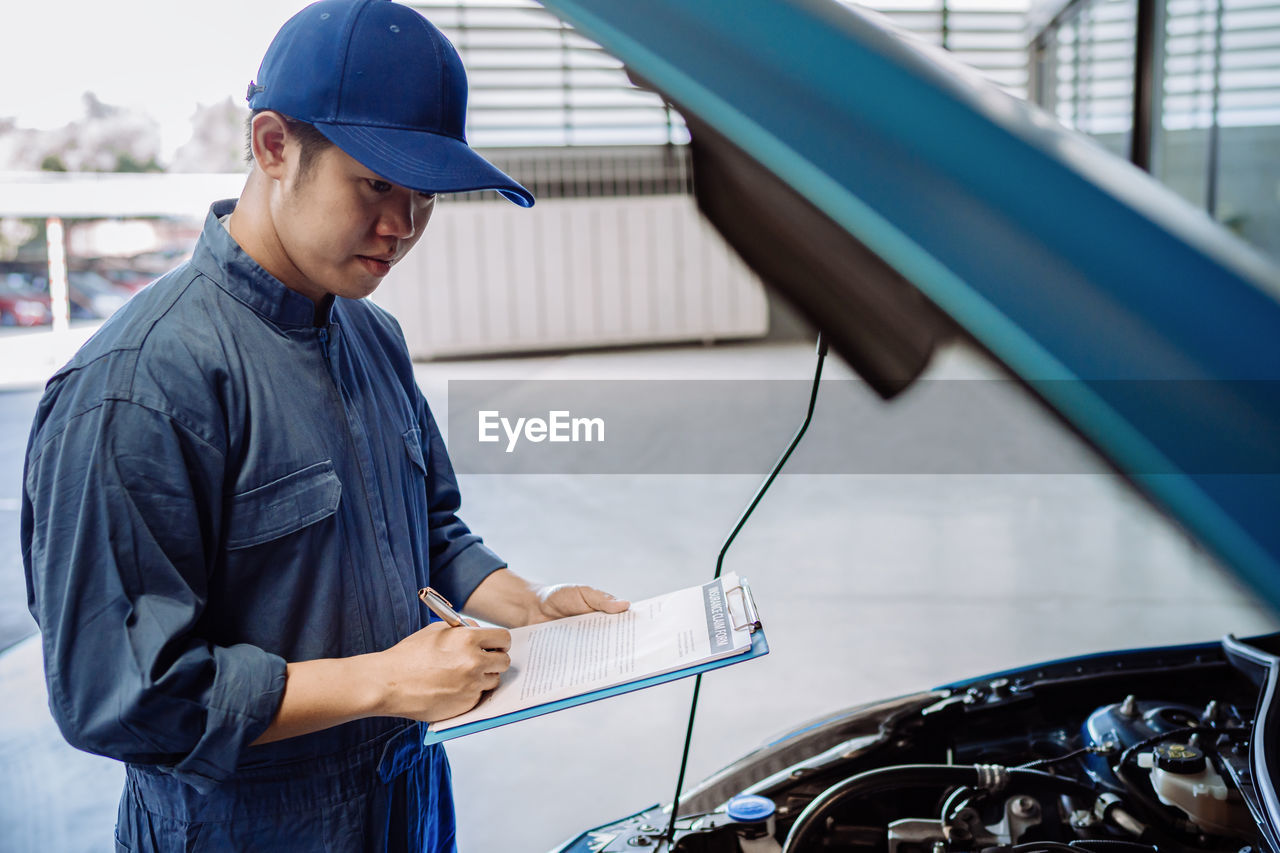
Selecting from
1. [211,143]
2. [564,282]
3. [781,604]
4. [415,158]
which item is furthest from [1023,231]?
[211,143]

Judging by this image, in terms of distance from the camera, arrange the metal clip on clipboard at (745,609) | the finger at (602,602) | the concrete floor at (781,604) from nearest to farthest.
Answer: the metal clip on clipboard at (745,609), the finger at (602,602), the concrete floor at (781,604)

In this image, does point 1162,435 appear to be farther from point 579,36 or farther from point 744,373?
point 744,373

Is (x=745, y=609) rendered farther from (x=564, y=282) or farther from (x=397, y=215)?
(x=564, y=282)

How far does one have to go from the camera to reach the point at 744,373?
9.61 metres

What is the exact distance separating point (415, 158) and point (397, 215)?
0.09 m

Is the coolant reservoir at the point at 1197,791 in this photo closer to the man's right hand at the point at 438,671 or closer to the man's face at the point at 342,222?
the man's right hand at the point at 438,671

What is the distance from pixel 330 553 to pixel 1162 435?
31.0 inches

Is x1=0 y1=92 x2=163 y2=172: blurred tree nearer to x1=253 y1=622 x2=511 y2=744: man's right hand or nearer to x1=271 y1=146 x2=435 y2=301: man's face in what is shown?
x1=271 y1=146 x2=435 y2=301: man's face

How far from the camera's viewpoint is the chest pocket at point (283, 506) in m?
0.90

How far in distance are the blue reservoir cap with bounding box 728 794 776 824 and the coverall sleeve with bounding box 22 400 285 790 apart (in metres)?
0.66

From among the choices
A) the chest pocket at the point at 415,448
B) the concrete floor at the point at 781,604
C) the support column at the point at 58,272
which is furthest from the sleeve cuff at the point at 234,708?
the support column at the point at 58,272

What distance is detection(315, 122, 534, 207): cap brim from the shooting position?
0.84 meters

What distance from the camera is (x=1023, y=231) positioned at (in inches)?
18.2

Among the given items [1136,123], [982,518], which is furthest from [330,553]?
[1136,123]
